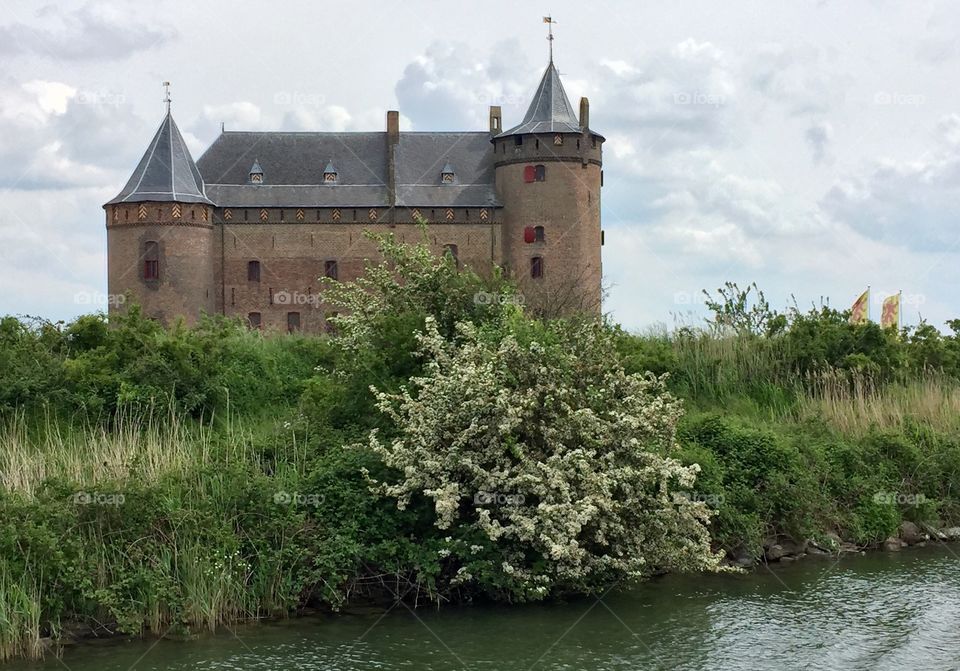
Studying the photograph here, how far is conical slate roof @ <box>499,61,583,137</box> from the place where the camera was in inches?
1858

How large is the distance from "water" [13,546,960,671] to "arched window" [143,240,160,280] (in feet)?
118

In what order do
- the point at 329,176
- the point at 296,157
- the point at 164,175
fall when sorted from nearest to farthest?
1. the point at 164,175
2. the point at 329,176
3. the point at 296,157

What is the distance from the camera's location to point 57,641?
1062 cm

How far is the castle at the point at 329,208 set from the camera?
45719 millimetres

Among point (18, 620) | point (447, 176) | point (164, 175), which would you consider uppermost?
point (447, 176)

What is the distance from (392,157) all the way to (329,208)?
3450mm

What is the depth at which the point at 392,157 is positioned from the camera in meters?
49.2

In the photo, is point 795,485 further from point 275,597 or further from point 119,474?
point 119,474

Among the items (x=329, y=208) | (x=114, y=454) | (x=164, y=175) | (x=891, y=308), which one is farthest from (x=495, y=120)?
(x=114, y=454)

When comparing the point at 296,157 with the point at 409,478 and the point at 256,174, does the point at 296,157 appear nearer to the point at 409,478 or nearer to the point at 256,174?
the point at 256,174

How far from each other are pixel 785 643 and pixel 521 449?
3110mm

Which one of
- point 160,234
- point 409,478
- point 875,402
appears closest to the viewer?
point 409,478

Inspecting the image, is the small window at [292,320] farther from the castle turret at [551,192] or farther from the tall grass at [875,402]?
the tall grass at [875,402]

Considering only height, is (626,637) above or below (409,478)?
below
